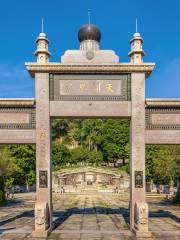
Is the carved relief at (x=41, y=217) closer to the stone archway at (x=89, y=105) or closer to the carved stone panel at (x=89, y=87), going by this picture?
the stone archway at (x=89, y=105)

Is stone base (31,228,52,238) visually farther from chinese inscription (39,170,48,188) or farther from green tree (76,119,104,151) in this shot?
green tree (76,119,104,151)

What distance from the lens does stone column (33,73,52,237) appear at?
48.9 feet

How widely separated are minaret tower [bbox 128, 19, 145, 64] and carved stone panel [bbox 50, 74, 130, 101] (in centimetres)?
87

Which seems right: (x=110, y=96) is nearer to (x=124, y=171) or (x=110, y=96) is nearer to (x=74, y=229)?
(x=74, y=229)

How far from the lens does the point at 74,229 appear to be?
1541 centimetres

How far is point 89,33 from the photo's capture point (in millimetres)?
16734

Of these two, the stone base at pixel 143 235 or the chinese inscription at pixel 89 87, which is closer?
the stone base at pixel 143 235

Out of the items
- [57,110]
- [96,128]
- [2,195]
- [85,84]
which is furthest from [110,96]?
[96,128]

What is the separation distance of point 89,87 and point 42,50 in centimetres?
280

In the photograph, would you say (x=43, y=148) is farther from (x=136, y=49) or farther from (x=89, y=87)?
(x=136, y=49)

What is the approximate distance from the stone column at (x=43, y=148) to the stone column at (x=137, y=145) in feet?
12.6

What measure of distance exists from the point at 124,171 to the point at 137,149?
4226cm

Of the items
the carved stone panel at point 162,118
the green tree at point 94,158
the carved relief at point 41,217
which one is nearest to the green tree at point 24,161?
the green tree at point 94,158

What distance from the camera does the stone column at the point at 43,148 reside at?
1490cm
